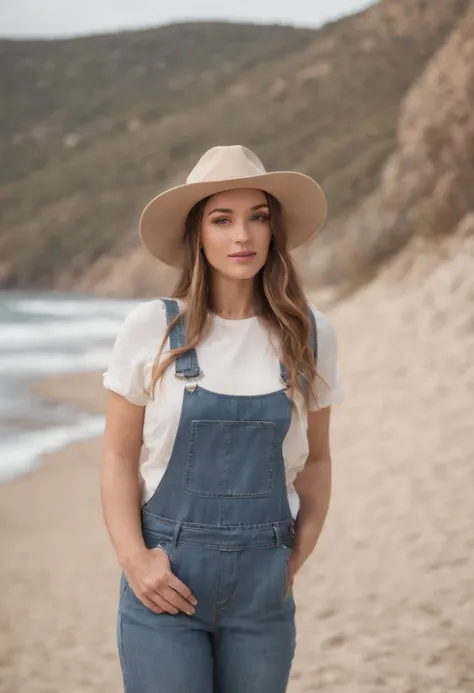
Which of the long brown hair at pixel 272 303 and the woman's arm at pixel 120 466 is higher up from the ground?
the long brown hair at pixel 272 303

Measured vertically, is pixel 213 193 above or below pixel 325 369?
above

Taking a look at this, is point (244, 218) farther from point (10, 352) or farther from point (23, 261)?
point (23, 261)

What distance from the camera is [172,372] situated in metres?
1.41

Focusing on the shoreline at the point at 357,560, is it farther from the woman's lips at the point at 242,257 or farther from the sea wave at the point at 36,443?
the woman's lips at the point at 242,257

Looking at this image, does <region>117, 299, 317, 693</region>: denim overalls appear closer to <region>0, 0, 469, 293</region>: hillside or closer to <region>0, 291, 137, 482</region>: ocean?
<region>0, 291, 137, 482</region>: ocean

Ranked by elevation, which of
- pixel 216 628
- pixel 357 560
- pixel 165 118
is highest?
pixel 165 118

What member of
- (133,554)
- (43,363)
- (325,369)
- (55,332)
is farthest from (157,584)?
(55,332)

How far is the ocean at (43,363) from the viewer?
7.54m

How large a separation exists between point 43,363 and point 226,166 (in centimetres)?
1280

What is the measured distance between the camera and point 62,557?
472 centimetres

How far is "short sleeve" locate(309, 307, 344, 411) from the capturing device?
1523mm

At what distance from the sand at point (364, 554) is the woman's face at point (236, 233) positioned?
196 cm

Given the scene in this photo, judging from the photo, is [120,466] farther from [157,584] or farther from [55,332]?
[55,332]

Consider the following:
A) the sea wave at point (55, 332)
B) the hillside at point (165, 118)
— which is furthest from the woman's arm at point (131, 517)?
the sea wave at point (55, 332)
